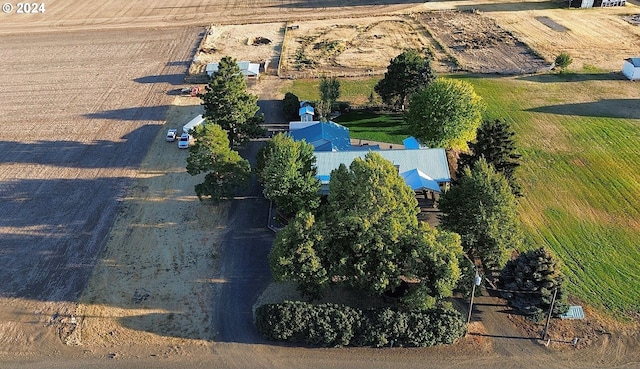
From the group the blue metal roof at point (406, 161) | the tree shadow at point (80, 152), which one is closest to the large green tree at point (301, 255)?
the blue metal roof at point (406, 161)

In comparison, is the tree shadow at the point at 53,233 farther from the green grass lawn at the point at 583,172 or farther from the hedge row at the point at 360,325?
the green grass lawn at the point at 583,172

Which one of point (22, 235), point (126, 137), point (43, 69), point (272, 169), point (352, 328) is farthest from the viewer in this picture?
point (43, 69)

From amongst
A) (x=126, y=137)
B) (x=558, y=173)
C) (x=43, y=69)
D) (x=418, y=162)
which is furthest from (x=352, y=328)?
(x=43, y=69)

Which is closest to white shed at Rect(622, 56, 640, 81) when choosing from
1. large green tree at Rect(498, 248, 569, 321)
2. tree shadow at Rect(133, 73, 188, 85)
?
large green tree at Rect(498, 248, 569, 321)

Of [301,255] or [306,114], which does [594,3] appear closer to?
[306,114]

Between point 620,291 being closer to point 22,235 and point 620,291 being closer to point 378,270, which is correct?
point 378,270

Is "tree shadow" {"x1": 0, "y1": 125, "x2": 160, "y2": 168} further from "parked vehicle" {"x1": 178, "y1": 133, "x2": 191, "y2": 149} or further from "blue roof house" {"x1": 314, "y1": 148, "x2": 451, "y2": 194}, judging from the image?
"blue roof house" {"x1": 314, "y1": 148, "x2": 451, "y2": 194}
